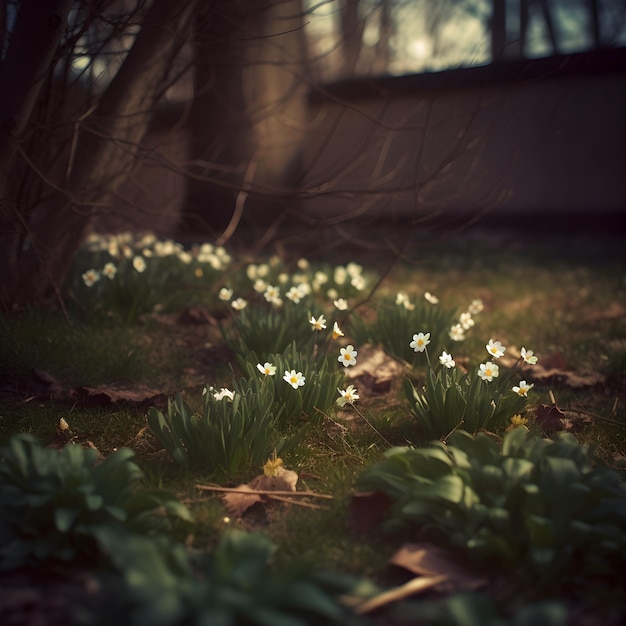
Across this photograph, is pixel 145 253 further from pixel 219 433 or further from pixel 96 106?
pixel 219 433

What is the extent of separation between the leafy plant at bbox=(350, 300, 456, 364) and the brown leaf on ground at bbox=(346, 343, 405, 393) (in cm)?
5

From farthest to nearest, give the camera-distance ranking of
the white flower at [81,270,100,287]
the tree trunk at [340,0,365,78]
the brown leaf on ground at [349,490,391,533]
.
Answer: the tree trunk at [340,0,365,78] < the white flower at [81,270,100,287] < the brown leaf on ground at [349,490,391,533]

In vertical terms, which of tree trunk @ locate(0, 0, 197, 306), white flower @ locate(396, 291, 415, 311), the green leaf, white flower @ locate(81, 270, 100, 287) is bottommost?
the green leaf

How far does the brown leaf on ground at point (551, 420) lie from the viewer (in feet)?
9.41

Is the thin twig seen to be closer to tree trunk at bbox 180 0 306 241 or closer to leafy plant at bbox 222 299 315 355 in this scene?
leafy plant at bbox 222 299 315 355

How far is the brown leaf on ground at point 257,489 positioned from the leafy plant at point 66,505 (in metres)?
0.26

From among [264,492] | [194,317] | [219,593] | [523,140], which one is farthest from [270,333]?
[523,140]

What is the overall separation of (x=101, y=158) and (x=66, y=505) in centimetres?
269

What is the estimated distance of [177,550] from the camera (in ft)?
5.51

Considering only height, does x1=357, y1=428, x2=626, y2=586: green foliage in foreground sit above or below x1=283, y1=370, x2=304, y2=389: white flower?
below

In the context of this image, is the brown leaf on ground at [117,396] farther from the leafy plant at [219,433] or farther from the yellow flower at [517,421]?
the yellow flower at [517,421]

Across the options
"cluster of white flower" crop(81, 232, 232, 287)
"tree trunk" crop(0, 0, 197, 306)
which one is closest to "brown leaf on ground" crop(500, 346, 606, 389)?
"cluster of white flower" crop(81, 232, 232, 287)

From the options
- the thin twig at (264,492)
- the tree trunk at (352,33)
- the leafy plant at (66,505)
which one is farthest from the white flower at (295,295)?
the leafy plant at (66,505)

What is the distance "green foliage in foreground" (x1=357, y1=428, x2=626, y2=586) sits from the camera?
1.84 metres
